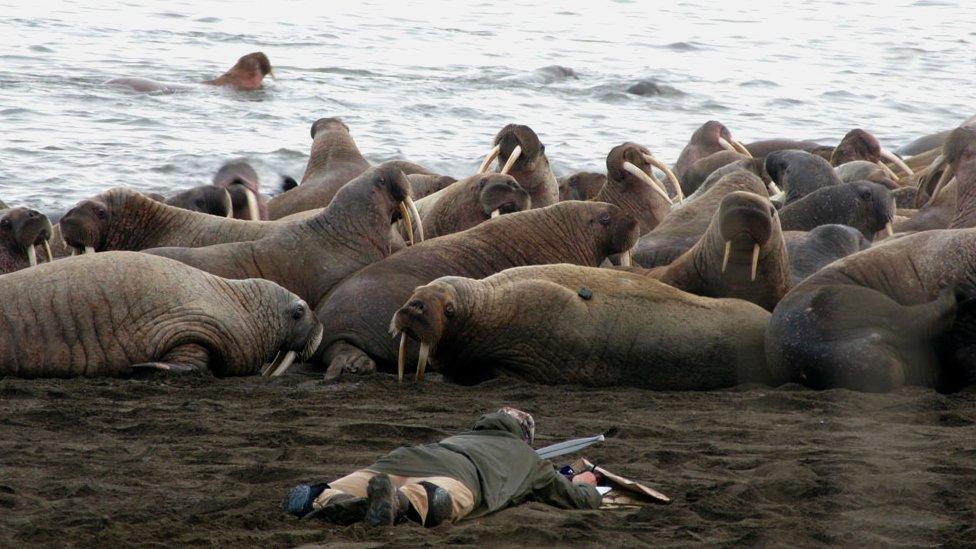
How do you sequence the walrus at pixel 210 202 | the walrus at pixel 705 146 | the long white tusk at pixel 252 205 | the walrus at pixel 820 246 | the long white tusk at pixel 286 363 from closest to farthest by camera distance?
the long white tusk at pixel 286 363 → the walrus at pixel 820 246 → the walrus at pixel 210 202 → the long white tusk at pixel 252 205 → the walrus at pixel 705 146

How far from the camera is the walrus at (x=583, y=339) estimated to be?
23.4 ft

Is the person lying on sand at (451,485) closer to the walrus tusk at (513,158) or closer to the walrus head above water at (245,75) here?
the walrus tusk at (513,158)

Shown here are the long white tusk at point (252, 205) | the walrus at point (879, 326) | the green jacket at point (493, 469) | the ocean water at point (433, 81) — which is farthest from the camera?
the ocean water at point (433, 81)

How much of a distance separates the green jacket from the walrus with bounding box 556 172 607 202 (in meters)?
7.97

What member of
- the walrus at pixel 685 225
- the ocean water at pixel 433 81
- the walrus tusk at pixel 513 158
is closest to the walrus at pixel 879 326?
the walrus at pixel 685 225

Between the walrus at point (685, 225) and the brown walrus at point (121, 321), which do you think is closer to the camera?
the brown walrus at point (121, 321)

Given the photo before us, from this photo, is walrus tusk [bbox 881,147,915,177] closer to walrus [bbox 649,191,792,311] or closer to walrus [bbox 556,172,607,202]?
walrus [bbox 556,172,607,202]

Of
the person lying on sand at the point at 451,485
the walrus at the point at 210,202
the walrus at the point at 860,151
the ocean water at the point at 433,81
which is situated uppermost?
the person lying on sand at the point at 451,485

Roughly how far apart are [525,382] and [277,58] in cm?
2001

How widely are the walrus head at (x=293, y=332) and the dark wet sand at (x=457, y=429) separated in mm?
365

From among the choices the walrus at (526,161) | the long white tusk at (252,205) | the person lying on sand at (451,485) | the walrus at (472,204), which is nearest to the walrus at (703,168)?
the walrus at (526,161)

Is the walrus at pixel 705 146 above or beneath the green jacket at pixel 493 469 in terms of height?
beneath

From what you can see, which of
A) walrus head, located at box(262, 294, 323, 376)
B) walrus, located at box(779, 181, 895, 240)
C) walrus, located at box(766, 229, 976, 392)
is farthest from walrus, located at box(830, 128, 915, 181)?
walrus head, located at box(262, 294, 323, 376)

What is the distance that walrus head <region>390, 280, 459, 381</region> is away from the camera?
275 inches
